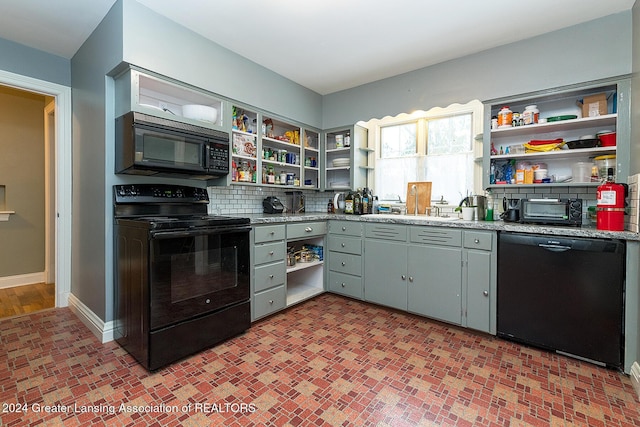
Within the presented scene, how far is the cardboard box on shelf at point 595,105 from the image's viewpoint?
2.40 m

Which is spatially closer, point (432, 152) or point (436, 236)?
point (436, 236)

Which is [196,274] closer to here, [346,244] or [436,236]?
[346,244]

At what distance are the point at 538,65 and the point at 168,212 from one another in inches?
138

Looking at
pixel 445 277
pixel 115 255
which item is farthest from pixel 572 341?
pixel 115 255

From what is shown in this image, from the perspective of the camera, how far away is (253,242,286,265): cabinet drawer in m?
2.69

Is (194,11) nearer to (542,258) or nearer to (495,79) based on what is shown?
(495,79)

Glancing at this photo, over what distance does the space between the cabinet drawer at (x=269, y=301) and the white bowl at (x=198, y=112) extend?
1691mm

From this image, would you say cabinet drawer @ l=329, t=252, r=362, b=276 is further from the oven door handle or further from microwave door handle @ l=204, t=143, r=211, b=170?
microwave door handle @ l=204, t=143, r=211, b=170

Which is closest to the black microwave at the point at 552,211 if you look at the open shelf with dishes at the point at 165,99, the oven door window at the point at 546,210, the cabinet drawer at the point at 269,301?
the oven door window at the point at 546,210

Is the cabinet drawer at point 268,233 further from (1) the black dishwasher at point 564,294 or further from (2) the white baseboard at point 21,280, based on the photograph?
(2) the white baseboard at point 21,280

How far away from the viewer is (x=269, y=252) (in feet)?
9.16

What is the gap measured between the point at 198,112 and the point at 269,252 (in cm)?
143

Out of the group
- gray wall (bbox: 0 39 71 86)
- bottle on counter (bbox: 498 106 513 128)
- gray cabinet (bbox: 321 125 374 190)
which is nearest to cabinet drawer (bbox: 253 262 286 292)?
gray cabinet (bbox: 321 125 374 190)

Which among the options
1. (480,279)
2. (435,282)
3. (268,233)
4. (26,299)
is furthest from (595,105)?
(26,299)
